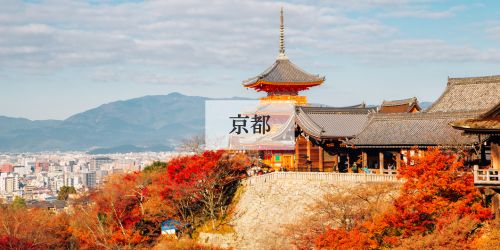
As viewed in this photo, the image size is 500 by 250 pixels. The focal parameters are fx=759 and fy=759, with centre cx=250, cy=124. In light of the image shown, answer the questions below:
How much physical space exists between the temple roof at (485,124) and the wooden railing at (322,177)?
622 centimetres

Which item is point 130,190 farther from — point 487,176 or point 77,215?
point 487,176

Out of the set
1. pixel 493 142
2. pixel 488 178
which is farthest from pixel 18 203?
pixel 488 178

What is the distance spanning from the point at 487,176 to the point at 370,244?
5.20 m

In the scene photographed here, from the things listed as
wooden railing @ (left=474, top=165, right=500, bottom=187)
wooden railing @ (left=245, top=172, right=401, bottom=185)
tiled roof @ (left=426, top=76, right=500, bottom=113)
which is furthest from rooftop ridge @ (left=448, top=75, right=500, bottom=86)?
wooden railing @ (left=474, top=165, right=500, bottom=187)

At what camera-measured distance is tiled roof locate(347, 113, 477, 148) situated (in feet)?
111

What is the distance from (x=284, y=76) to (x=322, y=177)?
17.9 meters

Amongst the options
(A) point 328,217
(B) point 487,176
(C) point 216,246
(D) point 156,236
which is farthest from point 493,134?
(D) point 156,236

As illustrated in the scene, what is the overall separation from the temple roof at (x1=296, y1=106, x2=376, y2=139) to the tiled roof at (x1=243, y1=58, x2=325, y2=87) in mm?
8412

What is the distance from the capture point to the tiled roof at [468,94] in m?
37.5

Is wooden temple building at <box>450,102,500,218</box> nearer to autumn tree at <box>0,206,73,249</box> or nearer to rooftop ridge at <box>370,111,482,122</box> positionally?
rooftop ridge at <box>370,111,482,122</box>

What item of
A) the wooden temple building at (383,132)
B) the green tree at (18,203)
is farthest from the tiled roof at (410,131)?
the green tree at (18,203)

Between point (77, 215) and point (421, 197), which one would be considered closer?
point (421, 197)

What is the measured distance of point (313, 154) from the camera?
→ 41156 mm

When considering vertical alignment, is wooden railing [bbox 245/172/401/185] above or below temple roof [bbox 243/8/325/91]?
below
